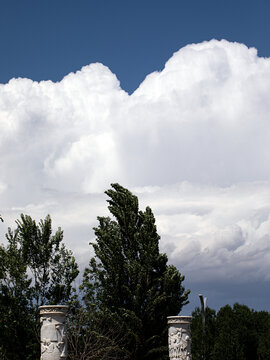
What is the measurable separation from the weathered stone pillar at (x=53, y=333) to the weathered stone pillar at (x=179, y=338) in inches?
274

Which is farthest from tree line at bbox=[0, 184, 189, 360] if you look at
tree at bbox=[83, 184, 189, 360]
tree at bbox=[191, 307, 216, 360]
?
tree at bbox=[191, 307, 216, 360]

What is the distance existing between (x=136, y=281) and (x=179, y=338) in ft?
12.9

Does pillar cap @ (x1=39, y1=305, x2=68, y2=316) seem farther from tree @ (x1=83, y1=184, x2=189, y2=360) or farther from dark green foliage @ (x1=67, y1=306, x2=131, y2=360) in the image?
tree @ (x1=83, y1=184, x2=189, y2=360)

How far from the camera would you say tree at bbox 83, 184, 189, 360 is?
24.2 metres

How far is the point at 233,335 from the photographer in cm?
3069

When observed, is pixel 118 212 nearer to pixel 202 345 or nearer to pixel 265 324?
pixel 202 345

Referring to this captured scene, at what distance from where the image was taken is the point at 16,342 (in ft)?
72.3

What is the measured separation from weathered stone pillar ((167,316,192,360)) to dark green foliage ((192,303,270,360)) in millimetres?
8094

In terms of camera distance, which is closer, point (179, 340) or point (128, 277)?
point (179, 340)

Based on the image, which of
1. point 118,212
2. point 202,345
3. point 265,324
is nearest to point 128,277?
point 118,212

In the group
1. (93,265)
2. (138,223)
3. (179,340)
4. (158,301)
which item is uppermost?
(138,223)

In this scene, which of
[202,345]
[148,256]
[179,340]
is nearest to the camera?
[179,340]

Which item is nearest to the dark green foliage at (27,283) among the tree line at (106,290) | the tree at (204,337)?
the tree line at (106,290)

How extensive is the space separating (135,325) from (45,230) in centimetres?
549
